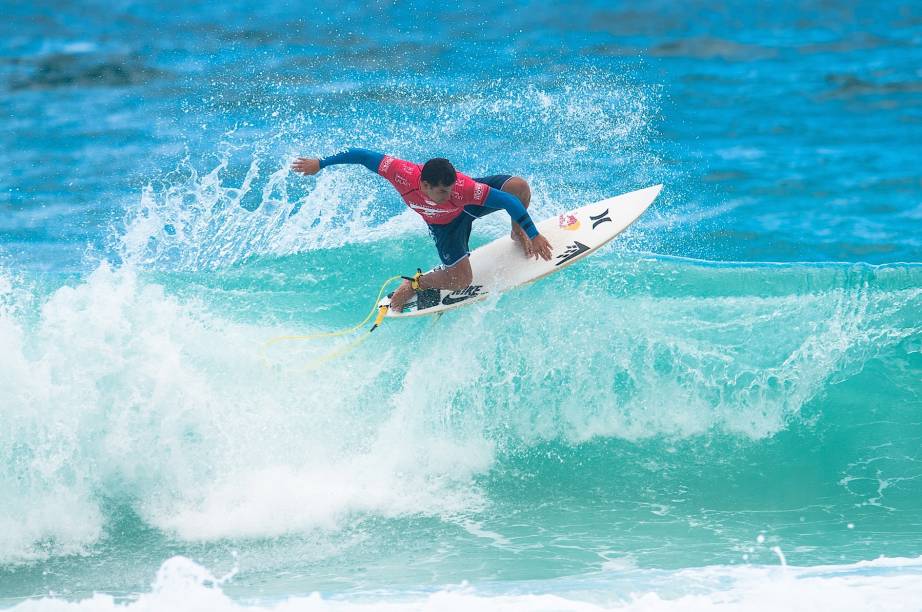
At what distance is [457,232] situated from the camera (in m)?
6.09

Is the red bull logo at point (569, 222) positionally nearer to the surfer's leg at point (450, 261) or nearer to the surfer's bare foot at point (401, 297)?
the surfer's leg at point (450, 261)

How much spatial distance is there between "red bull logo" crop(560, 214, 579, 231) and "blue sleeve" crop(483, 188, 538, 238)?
3.42 ft

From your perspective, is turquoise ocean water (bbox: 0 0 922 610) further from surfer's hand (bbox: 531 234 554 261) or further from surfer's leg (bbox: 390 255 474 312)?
surfer's hand (bbox: 531 234 554 261)

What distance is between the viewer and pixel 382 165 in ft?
19.0

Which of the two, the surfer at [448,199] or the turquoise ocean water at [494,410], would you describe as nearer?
the turquoise ocean water at [494,410]

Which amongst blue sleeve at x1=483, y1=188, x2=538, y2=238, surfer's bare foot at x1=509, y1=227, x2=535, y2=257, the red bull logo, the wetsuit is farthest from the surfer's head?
the red bull logo

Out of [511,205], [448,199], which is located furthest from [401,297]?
[511,205]

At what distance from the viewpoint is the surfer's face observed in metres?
5.41

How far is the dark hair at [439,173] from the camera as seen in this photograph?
17.5ft

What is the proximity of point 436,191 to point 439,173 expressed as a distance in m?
0.16

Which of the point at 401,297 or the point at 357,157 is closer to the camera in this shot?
the point at 357,157

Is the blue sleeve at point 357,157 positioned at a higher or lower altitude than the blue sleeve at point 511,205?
higher

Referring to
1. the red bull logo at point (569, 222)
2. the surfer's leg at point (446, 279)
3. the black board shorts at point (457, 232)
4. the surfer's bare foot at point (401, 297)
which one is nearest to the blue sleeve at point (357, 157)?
the black board shorts at point (457, 232)

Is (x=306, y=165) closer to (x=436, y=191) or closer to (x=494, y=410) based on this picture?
(x=436, y=191)
